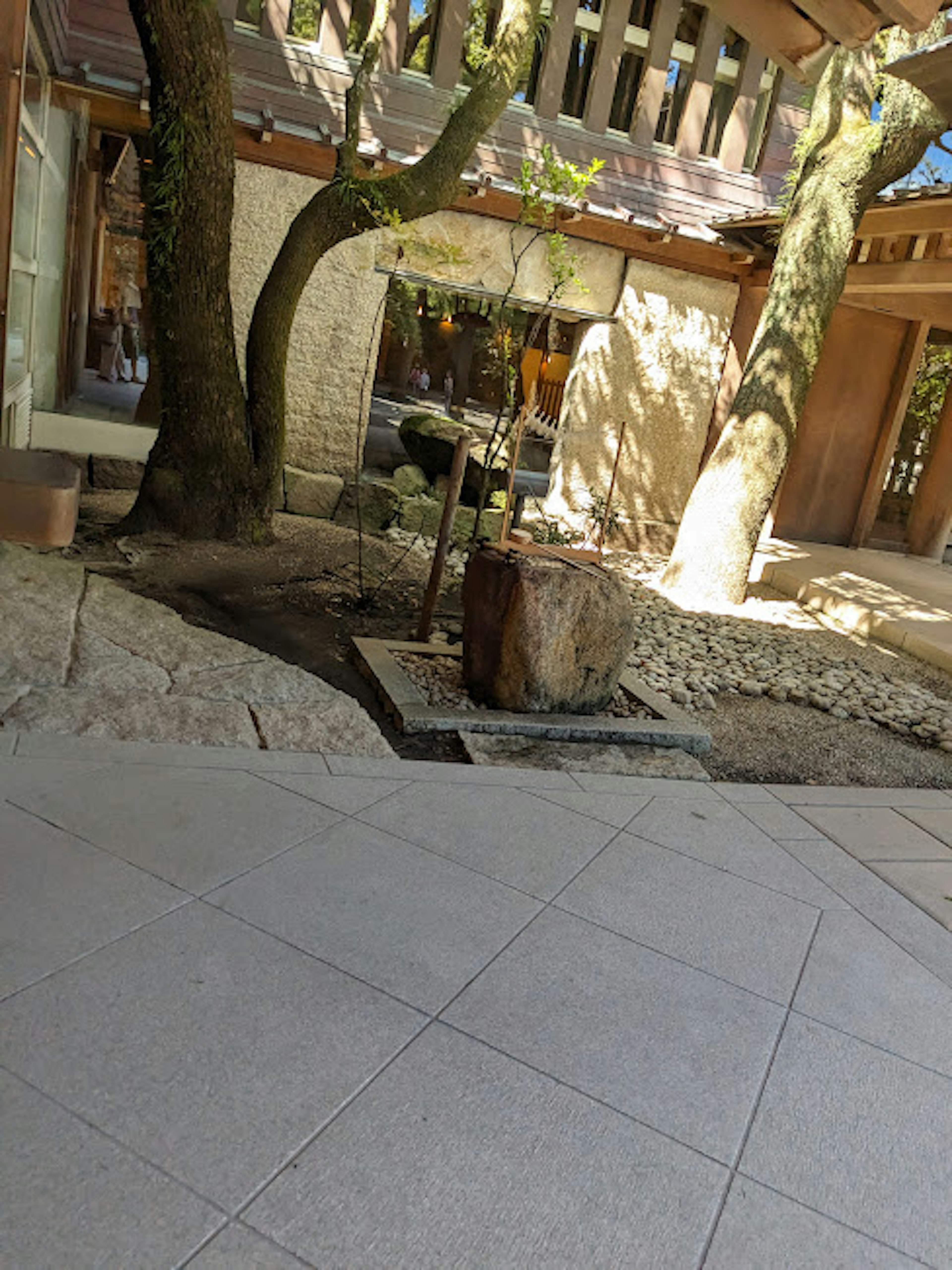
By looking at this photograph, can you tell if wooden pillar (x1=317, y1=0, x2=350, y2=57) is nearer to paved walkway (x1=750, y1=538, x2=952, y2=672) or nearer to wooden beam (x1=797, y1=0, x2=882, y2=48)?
wooden beam (x1=797, y1=0, x2=882, y2=48)

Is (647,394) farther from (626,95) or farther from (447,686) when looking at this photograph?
(447,686)

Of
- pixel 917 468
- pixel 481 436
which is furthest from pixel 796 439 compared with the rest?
pixel 481 436

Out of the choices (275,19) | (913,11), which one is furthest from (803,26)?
(275,19)

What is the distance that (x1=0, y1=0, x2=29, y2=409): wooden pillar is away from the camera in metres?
3.98

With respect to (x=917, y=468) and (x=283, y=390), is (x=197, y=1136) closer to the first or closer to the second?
(x=283, y=390)

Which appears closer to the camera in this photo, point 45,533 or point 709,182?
point 45,533

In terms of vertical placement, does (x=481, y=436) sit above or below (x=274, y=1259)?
above

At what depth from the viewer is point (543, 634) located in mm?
4160

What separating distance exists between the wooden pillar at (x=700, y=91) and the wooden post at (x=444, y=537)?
5884mm

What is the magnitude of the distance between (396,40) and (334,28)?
1.77 feet

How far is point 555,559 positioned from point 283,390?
280 cm

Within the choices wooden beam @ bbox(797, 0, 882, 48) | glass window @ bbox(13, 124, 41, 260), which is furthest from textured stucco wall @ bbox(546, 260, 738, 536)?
wooden beam @ bbox(797, 0, 882, 48)

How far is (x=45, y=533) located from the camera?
1543 mm

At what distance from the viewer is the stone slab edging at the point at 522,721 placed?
3.94 meters
